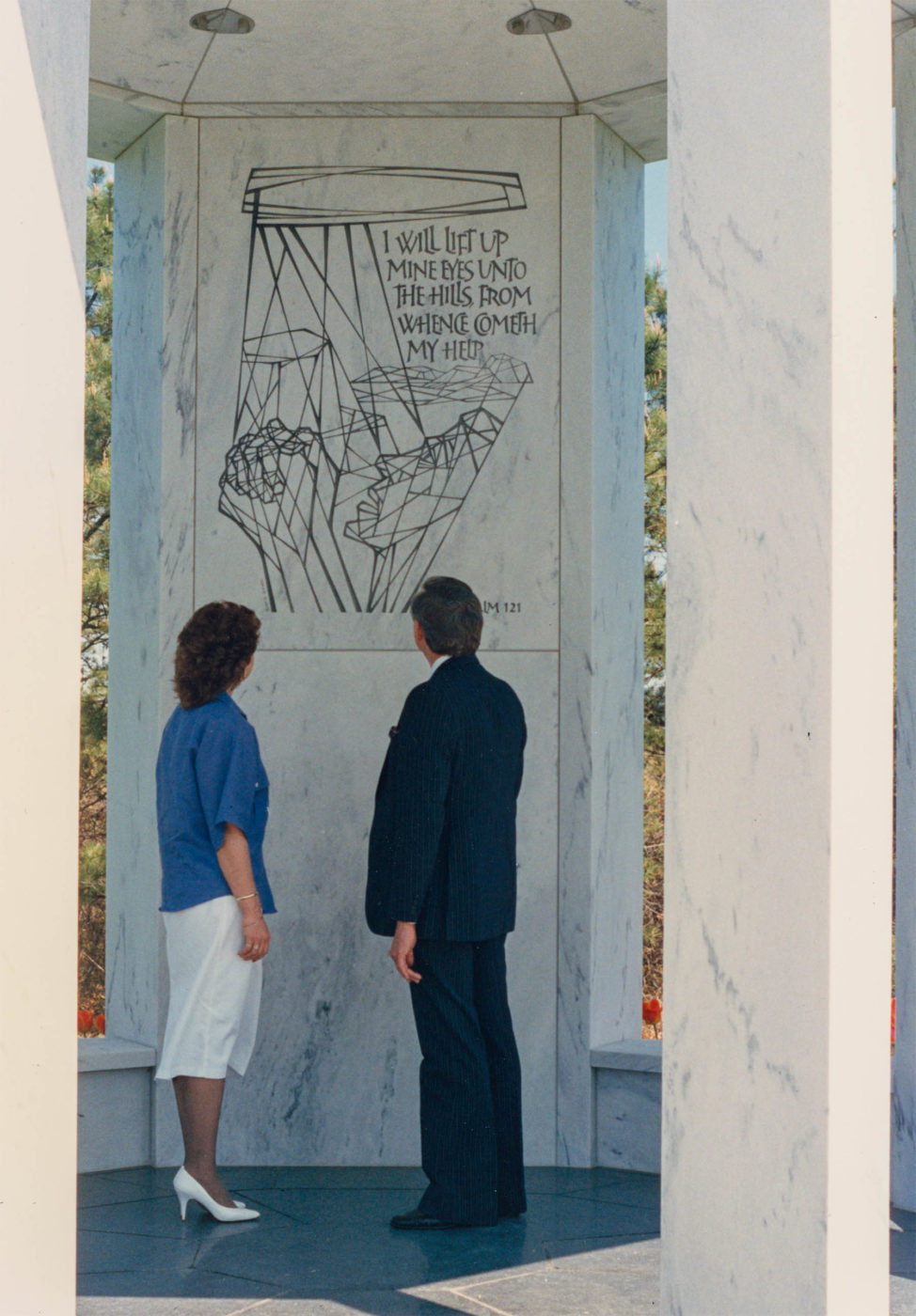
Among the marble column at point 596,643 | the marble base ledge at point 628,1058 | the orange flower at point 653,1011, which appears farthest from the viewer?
the orange flower at point 653,1011

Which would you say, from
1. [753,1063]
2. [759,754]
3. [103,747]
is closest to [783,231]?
[759,754]

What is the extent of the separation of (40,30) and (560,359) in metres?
2.96

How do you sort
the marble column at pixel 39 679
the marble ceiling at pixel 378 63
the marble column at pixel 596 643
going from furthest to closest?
the marble column at pixel 596 643
the marble ceiling at pixel 378 63
the marble column at pixel 39 679

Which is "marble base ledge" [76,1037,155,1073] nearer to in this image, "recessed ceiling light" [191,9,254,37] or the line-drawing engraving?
the line-drawing engraving

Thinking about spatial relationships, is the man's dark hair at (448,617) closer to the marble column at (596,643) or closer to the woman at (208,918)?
the woman at (208,918)

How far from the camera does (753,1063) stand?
2688mm

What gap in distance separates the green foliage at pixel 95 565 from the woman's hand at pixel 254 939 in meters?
8.46

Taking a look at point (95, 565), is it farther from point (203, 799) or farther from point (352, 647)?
point (203, 799)

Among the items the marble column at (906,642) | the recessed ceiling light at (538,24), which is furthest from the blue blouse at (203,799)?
the recessed ceiling light at (538,24)

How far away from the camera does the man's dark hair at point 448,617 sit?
477cm

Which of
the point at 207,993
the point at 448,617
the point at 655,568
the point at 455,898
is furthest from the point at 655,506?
the point at 207,993

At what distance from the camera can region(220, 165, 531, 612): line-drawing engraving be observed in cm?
573

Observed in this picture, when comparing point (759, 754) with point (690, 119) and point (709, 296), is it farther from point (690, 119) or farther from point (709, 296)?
point (690, 119)

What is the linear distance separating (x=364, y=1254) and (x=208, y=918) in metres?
1.01
